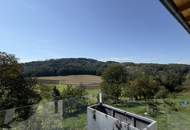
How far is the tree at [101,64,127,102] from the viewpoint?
24.7 m

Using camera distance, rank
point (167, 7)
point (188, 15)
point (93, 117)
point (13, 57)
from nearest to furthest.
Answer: point (167, 7)
point (188, 15)
point (93, 117)
point (13, 57)

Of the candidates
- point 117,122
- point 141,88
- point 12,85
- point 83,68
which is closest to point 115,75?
point 141,88

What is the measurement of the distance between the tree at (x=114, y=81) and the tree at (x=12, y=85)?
46.0 ft

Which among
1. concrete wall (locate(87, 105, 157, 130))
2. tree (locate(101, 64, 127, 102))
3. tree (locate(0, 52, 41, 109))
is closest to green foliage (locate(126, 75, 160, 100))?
tree (locate(101, 64, 127, 102))

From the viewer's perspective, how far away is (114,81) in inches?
1031

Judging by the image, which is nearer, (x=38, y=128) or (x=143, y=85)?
(x=38, y=128)

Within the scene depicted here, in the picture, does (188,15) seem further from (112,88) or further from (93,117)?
(112,88)

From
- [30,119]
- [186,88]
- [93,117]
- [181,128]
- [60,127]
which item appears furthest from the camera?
[186,88]

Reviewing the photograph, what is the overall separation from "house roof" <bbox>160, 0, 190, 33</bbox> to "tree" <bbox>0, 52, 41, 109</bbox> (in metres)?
9.64

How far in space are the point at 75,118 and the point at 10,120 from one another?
3165 mm

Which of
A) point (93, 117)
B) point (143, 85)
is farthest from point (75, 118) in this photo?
point (143, 85)

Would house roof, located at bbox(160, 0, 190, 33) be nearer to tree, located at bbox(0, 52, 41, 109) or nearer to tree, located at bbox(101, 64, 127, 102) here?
tree, located at bbox(0, 52, 41, 109)

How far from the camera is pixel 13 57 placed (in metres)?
11.1

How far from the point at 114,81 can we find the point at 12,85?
1671 cm
